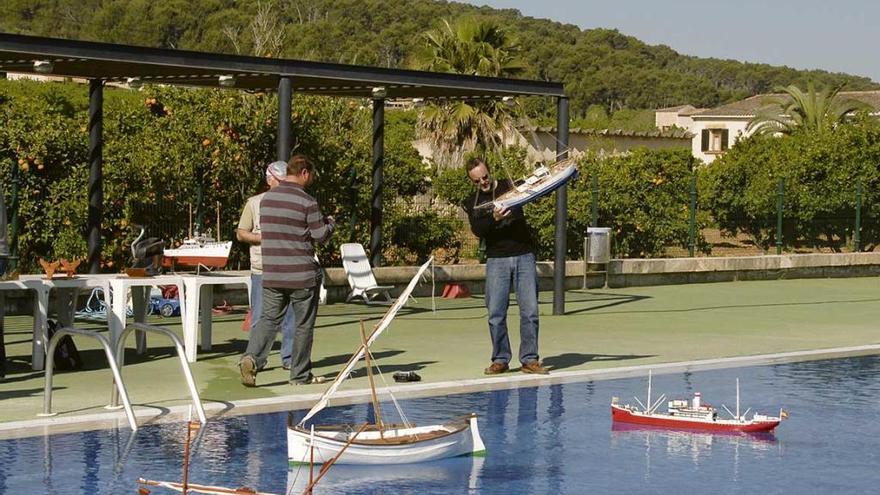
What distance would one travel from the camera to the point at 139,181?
65.2 ft

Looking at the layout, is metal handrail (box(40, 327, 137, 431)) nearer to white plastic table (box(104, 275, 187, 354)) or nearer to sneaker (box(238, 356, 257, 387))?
sneaker (box(238, 356, 257, 387))

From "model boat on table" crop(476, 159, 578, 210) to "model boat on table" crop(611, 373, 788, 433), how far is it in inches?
76.3

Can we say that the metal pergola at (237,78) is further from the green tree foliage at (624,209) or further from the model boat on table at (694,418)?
the green tree foliage at (624,209)

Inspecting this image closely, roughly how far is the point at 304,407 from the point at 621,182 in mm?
15861

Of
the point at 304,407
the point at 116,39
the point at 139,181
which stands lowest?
the point at 304,407

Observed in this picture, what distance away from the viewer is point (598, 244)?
23.1 metres

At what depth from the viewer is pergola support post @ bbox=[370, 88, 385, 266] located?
20375mm

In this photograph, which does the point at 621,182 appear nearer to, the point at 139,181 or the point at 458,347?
the point at 139,181

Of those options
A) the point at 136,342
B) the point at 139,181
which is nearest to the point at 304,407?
the point at 136,342

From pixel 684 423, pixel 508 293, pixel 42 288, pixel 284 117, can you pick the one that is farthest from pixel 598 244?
pixel 684 423

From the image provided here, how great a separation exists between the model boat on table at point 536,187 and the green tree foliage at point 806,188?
17917 mm

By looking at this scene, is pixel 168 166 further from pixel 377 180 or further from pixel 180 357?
pixel 180 357

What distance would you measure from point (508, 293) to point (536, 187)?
43.9 inches

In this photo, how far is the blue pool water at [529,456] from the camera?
8.27 meters
